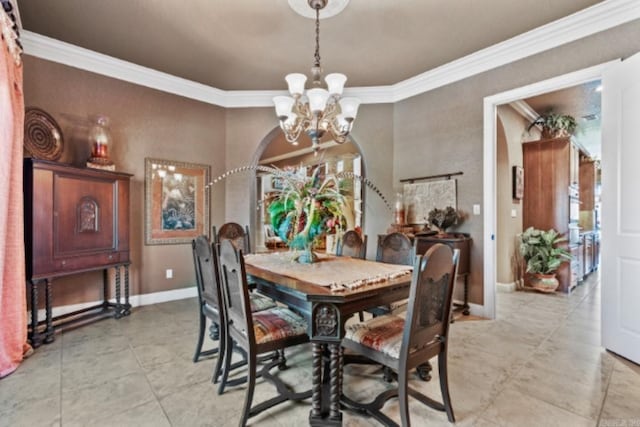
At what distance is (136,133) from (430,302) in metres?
3.87

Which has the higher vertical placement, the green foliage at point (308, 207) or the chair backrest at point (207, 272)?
the green foliage at point (308, 207)

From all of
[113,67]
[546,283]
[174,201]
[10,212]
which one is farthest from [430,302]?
[113,67]

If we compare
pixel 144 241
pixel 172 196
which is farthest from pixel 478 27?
pixel 144 241

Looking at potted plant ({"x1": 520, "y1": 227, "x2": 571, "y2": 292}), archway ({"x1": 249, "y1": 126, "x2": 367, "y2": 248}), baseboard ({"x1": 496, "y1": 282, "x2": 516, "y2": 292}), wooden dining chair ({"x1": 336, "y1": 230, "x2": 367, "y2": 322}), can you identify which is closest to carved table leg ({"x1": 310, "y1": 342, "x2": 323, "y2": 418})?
wooden dining chair ({"x1": 336, "y1": 230, "x2": 367, "y2": 322})

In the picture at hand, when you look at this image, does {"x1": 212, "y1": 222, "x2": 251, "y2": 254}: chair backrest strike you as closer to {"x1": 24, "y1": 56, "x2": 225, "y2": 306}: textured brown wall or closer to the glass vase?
{"x1": 24, "y1": 56, "x2": 225, "y2": 306}: textured brown wall

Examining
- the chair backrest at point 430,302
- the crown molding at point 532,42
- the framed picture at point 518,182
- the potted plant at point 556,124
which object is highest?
the crown molding at point 532,42

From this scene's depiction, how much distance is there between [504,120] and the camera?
4395mm

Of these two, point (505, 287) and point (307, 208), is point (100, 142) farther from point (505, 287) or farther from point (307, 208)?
point (505, 287)

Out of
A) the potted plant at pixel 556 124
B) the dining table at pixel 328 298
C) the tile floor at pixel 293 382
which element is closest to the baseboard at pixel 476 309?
the tile floor at pixel 293 382

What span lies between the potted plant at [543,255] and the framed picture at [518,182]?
1.80 feet

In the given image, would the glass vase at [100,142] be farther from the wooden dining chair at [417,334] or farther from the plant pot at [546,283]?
the plant pot at [546,283]

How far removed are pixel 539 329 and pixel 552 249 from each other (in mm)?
1914

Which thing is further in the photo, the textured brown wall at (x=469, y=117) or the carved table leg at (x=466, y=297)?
the carved table leg at (x=466, y=297)

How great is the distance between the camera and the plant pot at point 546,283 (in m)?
4.46
